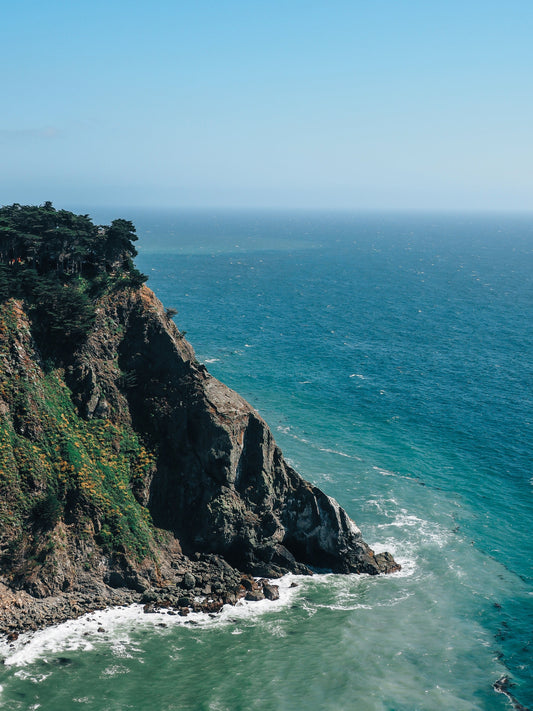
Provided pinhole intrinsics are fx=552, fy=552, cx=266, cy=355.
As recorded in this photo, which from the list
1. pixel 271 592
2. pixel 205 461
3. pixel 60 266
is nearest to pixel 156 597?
pixel 271 592

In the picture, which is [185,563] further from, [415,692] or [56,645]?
[415,692]

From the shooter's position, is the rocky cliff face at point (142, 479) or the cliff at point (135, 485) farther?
the rocky cliff face at point (142, 479)

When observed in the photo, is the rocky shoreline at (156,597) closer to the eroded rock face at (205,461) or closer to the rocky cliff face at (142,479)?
the rocky cliff face at (142,479)

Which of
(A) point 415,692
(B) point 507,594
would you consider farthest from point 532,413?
(A) point 415,692

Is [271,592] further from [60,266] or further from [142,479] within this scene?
[60,266]

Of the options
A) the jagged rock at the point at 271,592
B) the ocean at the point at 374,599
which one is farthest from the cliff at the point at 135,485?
the ocean at the point at 374,599

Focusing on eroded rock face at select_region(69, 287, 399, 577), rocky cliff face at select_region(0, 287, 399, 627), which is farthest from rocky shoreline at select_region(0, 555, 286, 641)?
eroded rock face at select_region(69, 287, 399, 577)
